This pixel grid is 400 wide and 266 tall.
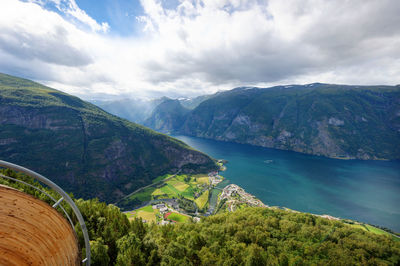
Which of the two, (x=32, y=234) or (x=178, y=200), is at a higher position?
(x=32, y=234)

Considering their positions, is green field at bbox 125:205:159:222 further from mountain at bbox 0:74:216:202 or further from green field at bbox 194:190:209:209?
mountain at bbox 0:74:216:202

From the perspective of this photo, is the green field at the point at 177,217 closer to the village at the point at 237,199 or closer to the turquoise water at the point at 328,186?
the village at the point at 237,199

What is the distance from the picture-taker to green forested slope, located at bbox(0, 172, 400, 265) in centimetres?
1631

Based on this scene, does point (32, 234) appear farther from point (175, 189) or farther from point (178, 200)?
point (175, 189)

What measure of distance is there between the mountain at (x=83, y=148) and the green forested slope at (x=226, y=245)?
79887mm

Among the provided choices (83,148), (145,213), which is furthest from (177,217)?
(83,148)

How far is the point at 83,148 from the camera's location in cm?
11025

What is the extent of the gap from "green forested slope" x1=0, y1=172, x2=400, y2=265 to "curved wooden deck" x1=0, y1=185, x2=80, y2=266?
1181 cm

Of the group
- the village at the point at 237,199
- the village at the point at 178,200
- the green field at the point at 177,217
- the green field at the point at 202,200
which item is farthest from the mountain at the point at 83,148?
the village at the point at 237,199

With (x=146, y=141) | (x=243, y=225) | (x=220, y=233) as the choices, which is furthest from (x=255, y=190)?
(x=146, y=141)

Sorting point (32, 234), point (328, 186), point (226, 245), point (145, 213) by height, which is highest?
point (32, 234)

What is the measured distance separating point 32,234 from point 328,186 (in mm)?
131157

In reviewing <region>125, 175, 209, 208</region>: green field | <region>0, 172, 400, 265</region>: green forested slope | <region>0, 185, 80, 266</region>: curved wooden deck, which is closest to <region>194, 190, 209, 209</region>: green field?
<region>125, 175, 209, 208</region>: green field

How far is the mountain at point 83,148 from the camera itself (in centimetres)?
9231
